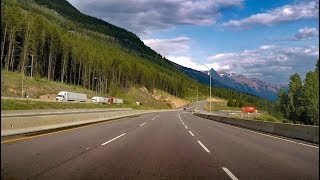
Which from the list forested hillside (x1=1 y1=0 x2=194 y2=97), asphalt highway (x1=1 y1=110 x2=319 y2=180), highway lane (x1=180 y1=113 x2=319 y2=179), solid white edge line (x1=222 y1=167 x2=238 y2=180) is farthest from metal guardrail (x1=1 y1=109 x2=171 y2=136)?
forested hillside (x1=1 y1=0 x2=194 y2=97)

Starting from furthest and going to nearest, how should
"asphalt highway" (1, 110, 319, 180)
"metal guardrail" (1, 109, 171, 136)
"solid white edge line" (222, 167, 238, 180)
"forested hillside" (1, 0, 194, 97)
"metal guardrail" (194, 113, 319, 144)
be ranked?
"forested hillside" (1, 0, 194, 97)
"metal guardrail" (194, 113, 319, 144)
"metal guardrail" (1, 109, 171, 136)
"asphalt highway" (1, 110, 319, 180)
"solid white edge line" (222, 167, 238, 180)

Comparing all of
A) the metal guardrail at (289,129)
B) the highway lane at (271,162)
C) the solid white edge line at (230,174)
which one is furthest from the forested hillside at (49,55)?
the solid white edge line at (230,174)

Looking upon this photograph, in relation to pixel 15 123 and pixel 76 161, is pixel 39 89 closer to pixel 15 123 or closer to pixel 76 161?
pixel 15 123

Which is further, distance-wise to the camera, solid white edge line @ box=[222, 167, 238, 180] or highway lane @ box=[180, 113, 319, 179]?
highway lane @ box=[180, 113, 319, 179]

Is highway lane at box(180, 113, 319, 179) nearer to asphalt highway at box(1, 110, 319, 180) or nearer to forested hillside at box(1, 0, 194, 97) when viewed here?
asphalt highway at box(1, 110, 319, 180)

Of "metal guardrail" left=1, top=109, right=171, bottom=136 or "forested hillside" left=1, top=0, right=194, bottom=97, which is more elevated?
"forested hillside" left=1, top=0, right=194, bottom=97

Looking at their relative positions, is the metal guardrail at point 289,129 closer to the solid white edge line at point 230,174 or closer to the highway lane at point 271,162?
the highway lane at point 271,162

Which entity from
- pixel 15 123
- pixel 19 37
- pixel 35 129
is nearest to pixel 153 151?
pixel 15 123

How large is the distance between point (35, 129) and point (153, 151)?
9.90m

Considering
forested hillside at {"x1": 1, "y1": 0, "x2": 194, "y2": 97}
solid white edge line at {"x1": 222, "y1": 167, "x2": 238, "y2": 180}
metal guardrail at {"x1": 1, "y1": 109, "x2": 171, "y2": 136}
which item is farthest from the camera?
forested hillside at {"x1": 1, "y1": 0, "x2": 194, "y2": 97}

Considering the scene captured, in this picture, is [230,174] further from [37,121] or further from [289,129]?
[37,121]


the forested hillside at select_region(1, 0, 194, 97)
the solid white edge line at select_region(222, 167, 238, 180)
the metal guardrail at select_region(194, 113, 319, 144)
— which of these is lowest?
the solid white edge line at select_region(222, 167, 238, 180)

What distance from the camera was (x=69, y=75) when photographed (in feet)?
446

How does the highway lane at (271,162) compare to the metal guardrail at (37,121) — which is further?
the metal guardrail at (37,121)
